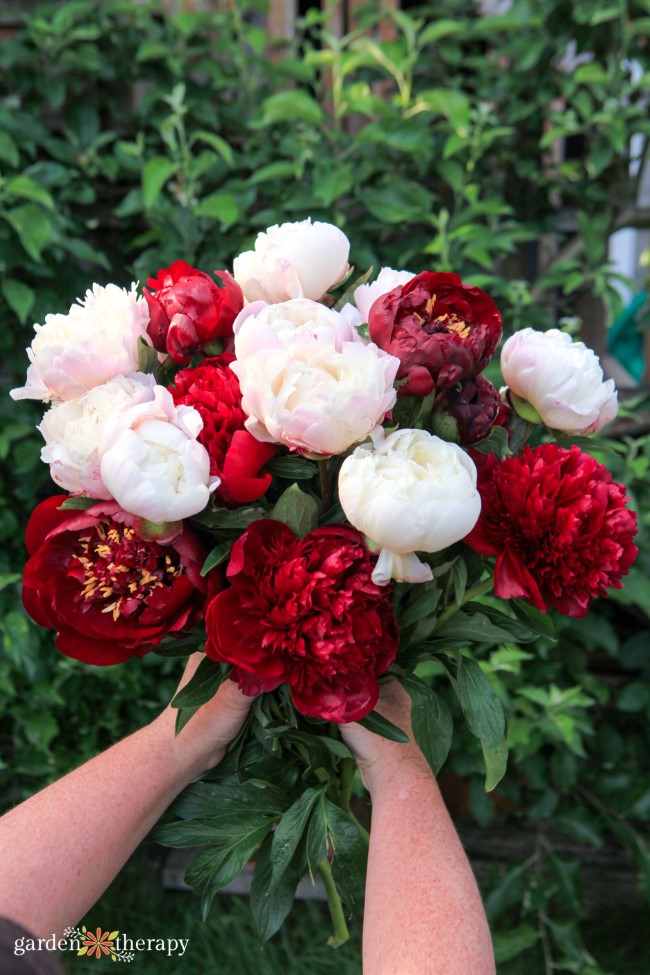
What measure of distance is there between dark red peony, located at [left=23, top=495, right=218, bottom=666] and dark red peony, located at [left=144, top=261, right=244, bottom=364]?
0.19 meters

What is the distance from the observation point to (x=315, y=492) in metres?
0.83

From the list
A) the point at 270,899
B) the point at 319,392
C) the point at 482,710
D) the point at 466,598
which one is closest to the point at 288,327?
the point at 319,392

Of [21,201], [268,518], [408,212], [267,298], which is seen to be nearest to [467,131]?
[408,212]

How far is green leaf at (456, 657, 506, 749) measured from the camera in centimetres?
81

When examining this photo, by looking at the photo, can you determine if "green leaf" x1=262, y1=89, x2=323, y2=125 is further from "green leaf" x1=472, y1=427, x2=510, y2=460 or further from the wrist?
the wrist

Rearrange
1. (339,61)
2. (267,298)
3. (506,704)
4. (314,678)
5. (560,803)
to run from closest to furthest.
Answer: (314,678), (267,298), (506,704), (339,61), (560,803)

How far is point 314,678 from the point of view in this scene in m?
0.72

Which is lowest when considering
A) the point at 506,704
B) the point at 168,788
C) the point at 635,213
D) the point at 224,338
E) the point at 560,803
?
the point at 560,803

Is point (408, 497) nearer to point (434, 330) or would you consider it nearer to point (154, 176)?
point (434, 330)

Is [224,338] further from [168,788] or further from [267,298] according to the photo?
[168,788]

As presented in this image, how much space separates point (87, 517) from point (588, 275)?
1555mm

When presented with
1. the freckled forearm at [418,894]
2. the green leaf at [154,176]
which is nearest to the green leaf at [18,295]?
the green leaf at [154,176]

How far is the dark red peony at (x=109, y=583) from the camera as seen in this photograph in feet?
2.40

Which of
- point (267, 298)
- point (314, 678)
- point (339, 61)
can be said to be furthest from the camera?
point (339, 61)
